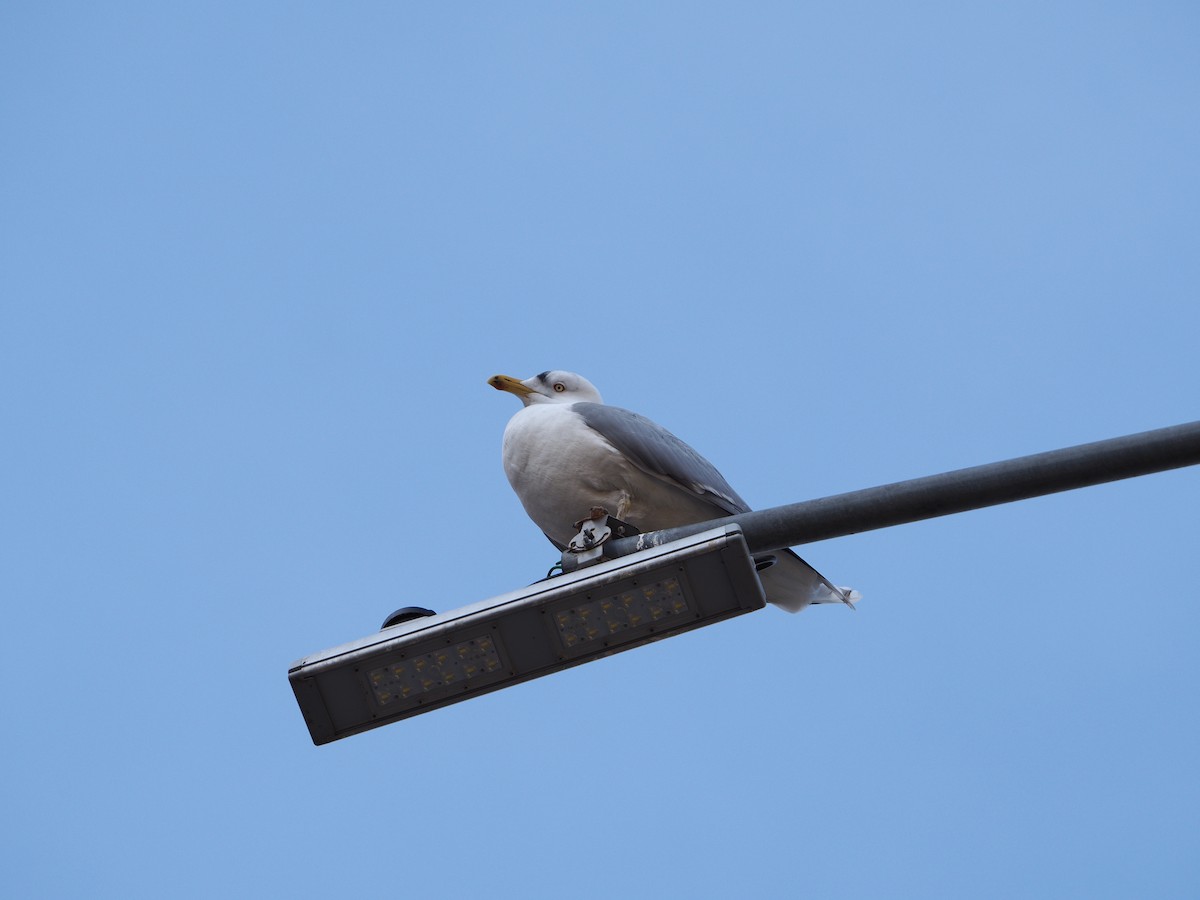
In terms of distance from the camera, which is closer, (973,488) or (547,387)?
(973,488)

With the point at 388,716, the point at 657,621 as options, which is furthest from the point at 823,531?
the point at 388,716

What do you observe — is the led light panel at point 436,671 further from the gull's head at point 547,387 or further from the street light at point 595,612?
the gull's head at point 547,387

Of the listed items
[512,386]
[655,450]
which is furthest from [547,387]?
[655,450]

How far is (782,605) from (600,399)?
136 cm

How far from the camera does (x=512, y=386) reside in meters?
6.72

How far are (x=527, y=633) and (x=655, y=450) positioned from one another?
185cm

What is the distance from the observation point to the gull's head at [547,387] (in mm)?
6699

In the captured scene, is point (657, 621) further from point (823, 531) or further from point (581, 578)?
point (823, 531)

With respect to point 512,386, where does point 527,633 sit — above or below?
below

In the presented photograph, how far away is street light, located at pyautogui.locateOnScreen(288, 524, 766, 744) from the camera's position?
159 inches

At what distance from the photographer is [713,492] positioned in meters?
6.04

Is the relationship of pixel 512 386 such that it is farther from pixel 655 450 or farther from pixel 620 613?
pixel 620 613

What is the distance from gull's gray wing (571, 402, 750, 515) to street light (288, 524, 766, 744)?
5.55 feet

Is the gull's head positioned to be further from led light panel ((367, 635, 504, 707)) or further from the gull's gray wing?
led light panel ((367, 635, 504, 707))
